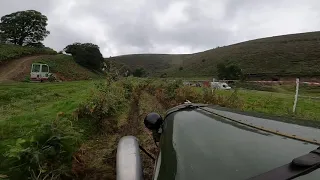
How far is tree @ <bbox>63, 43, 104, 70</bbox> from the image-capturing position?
44812 millimetres

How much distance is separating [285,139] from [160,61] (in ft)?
334

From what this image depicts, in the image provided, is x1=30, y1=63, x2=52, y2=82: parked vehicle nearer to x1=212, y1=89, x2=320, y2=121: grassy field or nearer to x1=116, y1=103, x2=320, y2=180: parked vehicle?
x1=212, y1=89, x2=320, y2=121: grassy field

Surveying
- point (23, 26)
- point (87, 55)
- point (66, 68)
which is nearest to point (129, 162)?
point (66, 68)

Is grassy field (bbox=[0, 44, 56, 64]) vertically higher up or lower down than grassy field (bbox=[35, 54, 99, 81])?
higher up

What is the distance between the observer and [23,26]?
1891 inches

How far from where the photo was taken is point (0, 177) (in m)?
3.36

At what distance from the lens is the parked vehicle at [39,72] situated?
2723cm

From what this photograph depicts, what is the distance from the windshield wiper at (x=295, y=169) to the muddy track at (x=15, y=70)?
86.0ft

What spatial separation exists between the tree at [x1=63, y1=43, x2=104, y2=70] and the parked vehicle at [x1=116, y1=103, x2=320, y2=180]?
43.0 m

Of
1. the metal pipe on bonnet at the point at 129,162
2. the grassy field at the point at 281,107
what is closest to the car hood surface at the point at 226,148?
the metal pipe on bonnet at the point at 129,162

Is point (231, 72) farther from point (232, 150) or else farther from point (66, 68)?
point (232, 150)

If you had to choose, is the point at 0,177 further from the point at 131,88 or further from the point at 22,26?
the point at 22,26

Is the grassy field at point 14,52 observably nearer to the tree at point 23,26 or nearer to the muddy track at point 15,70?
the muddy track at point 15,70

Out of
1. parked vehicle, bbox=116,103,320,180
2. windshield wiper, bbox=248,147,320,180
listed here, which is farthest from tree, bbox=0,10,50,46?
windshield wiper, bbox=248,147,320,180
